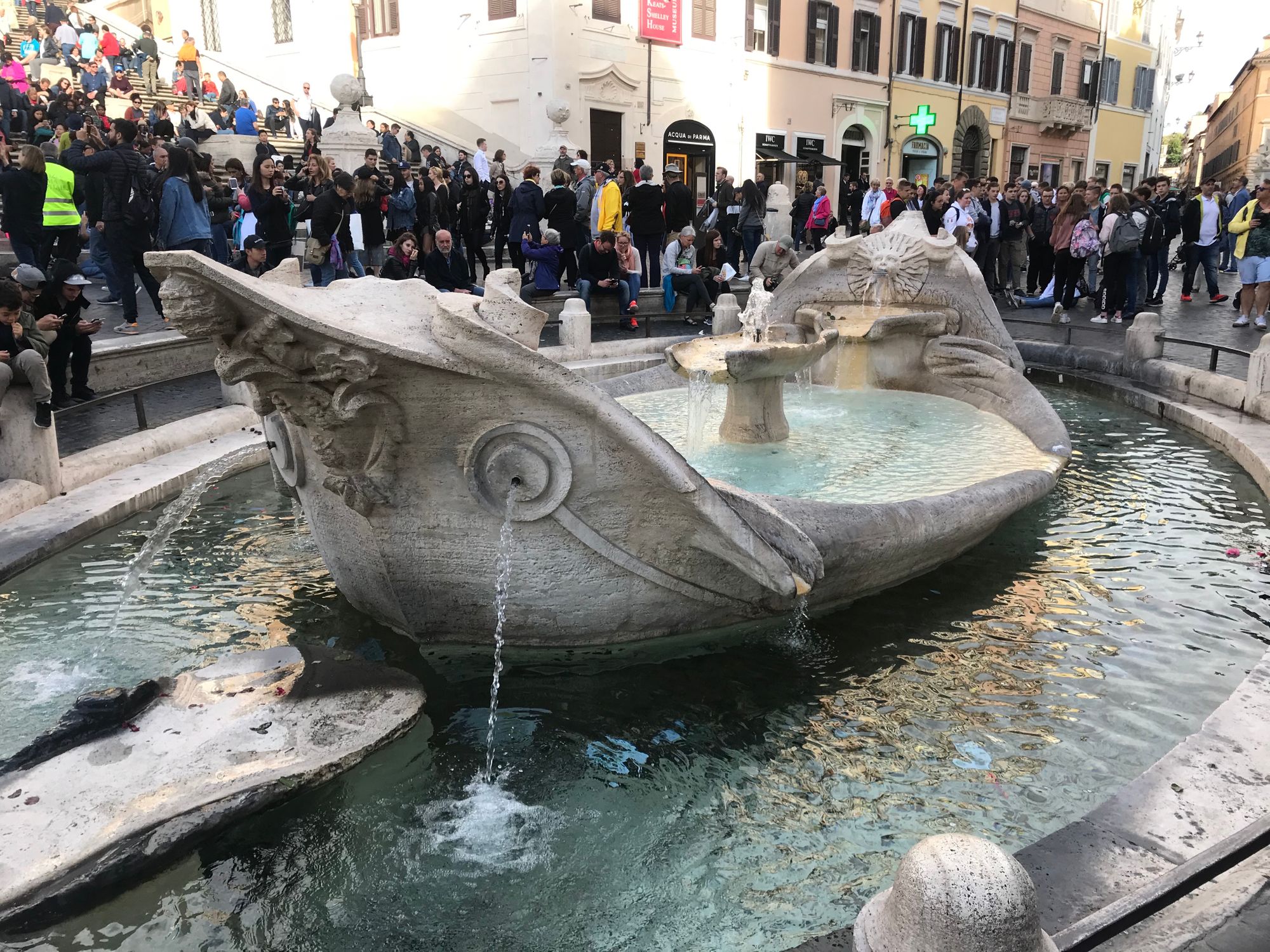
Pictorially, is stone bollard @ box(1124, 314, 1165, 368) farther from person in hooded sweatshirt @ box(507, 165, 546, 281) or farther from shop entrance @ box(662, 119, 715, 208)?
shop entrance @ box(662, 119, 715, 208)

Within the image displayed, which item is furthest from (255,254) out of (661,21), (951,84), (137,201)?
(951,84)

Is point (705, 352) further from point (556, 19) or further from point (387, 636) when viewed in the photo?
point (556, 19)

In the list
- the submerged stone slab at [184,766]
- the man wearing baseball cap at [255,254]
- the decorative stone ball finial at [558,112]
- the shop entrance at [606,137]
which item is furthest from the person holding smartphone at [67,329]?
the shop entrance at [606,137]

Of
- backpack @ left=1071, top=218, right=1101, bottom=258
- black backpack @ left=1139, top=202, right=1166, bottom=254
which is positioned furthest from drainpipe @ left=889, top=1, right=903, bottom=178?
backpack @ left=1071, top=218, right=1101, bottom=258

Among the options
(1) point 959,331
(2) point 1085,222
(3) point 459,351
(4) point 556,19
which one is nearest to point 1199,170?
(4) point 556,19

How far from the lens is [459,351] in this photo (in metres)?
3.03

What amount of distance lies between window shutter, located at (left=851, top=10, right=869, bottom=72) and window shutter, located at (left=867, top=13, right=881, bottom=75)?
6.9 inches

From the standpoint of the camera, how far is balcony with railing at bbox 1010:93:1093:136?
3625 cm

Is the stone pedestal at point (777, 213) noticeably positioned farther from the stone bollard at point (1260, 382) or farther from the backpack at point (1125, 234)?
the stone bollard at point (1260, 382)

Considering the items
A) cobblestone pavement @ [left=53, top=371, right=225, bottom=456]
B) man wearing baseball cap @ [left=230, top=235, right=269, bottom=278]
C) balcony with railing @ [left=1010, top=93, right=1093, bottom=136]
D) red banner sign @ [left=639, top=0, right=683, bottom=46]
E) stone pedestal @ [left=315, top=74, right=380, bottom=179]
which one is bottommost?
cobblestone pavement @ [left=53, top=371, right=225, bottom=456]

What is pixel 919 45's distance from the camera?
32188 millimetres

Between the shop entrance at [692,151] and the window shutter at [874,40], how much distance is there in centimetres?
791

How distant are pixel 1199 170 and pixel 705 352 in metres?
101

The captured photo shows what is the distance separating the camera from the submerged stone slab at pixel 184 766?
8.20 feet
